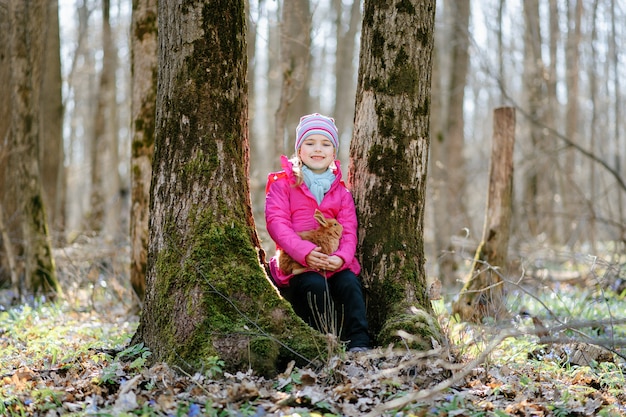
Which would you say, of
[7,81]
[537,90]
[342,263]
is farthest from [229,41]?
[537,90]

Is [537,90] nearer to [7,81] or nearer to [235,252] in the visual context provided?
[7,81]

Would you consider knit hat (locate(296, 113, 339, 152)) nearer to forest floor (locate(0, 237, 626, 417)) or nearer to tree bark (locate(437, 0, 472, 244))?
forest floor (locate(0, 237, 626, 417))

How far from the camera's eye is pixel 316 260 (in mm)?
4457

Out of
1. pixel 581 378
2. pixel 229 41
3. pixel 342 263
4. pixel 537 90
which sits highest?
pixel 537 90

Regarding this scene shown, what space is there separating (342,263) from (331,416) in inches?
55.7

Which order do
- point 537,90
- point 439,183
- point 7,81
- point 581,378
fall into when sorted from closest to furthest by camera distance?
point 581,378, point 7,81, point 439,183, point 537,90

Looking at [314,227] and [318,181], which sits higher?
[318,181]

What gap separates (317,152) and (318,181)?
0.75 ft

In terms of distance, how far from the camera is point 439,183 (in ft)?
34.4

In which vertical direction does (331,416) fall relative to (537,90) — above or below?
below

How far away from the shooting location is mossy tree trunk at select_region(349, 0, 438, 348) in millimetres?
4633

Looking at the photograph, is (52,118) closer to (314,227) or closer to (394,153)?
(314,227)

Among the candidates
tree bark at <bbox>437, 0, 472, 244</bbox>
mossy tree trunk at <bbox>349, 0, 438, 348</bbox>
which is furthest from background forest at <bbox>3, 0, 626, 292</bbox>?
mossy tree trunk at <bbox>349, 0, 438, 348</bbox>

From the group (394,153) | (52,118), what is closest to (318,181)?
(394,153)
